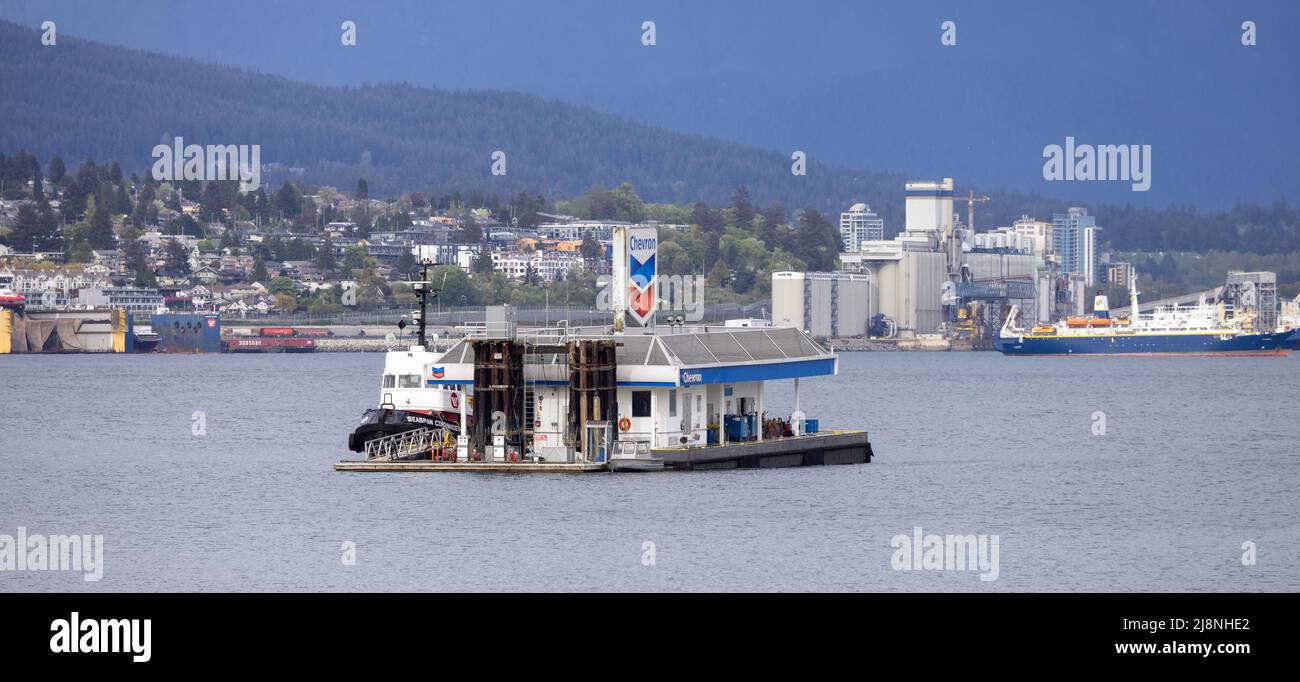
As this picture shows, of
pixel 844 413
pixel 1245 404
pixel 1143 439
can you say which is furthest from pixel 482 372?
pixel 1245 404

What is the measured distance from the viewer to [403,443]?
166 ft

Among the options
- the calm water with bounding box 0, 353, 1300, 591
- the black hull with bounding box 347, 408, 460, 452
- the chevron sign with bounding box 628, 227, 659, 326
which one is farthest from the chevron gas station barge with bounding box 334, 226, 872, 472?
the black hull with bounding box 347, 408, 460, 452

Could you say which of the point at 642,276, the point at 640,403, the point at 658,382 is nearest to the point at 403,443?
the point at 640,403

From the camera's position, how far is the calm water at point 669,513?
35812 mm

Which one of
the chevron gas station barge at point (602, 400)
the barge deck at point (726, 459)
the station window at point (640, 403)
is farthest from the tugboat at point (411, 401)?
the station window at point (640, 403)

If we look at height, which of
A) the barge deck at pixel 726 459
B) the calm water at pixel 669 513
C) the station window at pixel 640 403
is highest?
the station window at pixel 640 403

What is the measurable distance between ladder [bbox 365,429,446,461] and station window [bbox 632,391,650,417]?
18.6 ft

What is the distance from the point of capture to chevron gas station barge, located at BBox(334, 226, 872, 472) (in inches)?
1800

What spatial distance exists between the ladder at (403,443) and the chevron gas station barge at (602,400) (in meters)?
0.07

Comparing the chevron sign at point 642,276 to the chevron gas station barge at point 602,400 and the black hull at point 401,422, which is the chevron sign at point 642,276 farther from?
the black hull at point 401,422

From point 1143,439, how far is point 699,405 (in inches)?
1312

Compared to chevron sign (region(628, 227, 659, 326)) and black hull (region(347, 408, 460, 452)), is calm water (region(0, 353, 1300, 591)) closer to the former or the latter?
black hull (region(347, 408, 460, 452))
